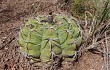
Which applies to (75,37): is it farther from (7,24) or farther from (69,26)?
(7,24)

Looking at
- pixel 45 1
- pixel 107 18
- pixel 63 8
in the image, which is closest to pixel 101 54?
pixel 107 18

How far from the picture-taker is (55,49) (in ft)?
6.66

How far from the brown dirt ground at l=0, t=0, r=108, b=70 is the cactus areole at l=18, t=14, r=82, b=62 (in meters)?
0.19

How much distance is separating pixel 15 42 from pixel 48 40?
587 mm

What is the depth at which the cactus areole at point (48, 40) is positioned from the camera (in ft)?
6.64

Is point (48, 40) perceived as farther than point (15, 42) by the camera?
No

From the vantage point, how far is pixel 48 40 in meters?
2.01

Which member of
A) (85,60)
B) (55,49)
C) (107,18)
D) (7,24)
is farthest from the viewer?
(7,24)

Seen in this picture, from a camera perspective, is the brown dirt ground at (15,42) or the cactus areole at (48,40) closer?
the cactus areole at (48,40)

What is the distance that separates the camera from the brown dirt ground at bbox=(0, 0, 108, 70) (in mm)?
2277

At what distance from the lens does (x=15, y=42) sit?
2.51 meters

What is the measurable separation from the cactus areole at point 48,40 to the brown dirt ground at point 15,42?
195mm

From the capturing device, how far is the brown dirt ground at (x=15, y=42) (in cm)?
228

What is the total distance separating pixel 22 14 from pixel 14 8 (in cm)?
17
